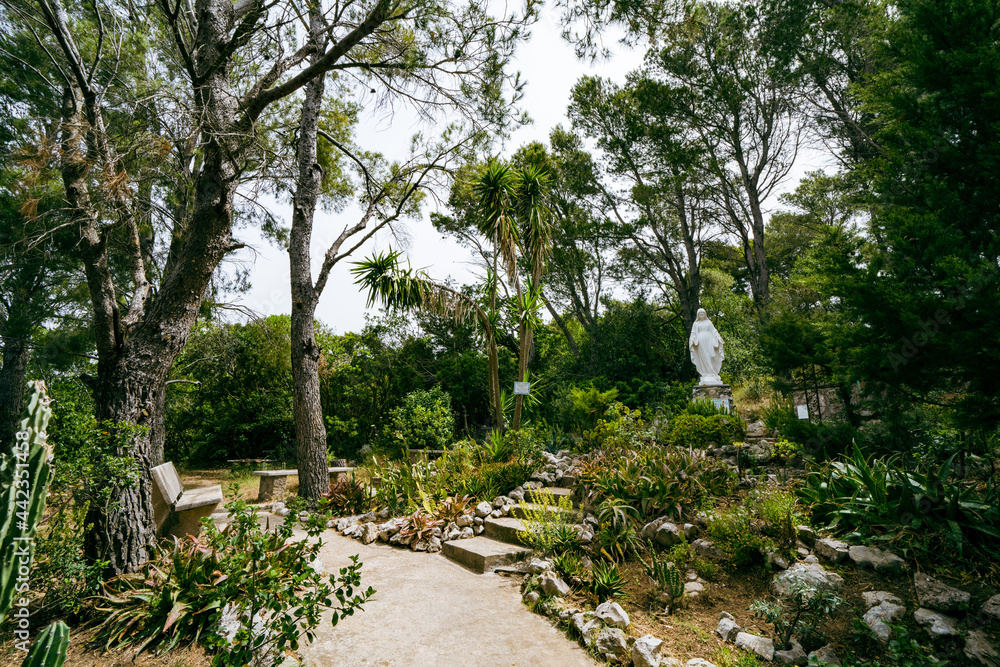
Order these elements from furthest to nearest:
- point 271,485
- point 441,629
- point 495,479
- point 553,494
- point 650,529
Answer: point 271,485, point 495,479, point 553,494, point 650,529, point 441,629

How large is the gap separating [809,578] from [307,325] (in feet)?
20.8

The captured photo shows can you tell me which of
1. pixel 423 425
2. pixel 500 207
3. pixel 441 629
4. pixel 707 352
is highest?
pixel 500 207

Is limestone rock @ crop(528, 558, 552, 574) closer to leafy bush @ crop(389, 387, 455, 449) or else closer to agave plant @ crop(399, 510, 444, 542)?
agave plant @ crop(399, 510, 444, 542)

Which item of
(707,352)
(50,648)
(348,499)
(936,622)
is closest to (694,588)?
(936,622)

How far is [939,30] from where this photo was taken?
10.7 ft

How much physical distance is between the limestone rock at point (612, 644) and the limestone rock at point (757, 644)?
685 millimetres

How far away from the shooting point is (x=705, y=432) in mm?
6008

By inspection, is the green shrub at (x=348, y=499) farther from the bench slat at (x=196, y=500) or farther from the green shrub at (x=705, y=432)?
the green shrub at (x=705, y=432)

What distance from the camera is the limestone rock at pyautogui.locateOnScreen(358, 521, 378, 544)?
5.23 meters

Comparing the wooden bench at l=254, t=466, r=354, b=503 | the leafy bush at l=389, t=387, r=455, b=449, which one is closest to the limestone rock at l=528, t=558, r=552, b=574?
the wooden bench at l=254, t=466, r=354, b=503

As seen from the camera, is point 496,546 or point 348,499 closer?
point 496,546

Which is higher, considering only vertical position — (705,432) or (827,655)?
(705,432)

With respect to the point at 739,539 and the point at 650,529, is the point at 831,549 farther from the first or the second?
the point at 650,529

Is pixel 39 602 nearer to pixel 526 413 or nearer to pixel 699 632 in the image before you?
pixel 699 632
